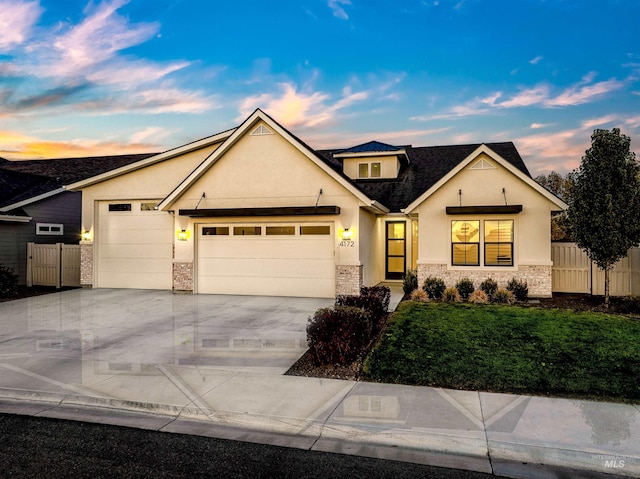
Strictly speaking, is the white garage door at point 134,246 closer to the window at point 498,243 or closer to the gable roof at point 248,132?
the gable roof at point 248,132

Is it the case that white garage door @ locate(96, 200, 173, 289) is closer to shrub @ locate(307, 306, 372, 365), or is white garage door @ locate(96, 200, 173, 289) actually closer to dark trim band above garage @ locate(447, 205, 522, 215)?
dark trim band above garage @ locate(447, 205, 522, 215)

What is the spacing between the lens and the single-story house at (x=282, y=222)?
1448cm

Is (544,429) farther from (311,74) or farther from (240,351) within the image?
(311,74)

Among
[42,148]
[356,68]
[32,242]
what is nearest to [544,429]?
[356,68]

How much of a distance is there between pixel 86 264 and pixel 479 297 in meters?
15.6

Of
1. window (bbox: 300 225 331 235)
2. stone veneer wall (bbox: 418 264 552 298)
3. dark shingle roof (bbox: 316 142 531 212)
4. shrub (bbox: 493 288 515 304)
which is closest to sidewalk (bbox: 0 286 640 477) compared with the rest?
window (bbox: 300 225 331 235)

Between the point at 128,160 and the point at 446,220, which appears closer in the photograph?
the point at 446,220

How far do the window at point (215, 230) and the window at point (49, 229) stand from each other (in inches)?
356

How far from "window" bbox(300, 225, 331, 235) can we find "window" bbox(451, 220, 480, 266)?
4.60m

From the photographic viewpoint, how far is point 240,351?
795 cm

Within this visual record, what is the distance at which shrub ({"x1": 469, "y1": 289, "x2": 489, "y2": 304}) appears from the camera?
13742 millimetres

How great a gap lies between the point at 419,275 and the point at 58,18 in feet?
52.9

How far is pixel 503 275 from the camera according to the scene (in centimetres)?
1462

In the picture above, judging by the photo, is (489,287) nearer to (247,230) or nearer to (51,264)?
(247,230)
